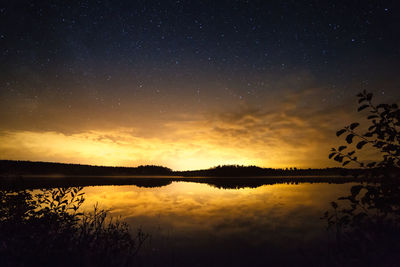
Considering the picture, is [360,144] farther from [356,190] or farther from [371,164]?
[356,190]

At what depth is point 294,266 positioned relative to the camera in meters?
7.48

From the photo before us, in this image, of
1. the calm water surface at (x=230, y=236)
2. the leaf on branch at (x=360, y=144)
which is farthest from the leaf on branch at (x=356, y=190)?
the calm water surface at (x=230, y=236)

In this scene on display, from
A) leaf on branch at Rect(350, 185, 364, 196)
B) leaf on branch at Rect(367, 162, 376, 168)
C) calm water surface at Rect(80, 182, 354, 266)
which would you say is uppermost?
leaf on branch at Rect(367, 162, 376, 168)

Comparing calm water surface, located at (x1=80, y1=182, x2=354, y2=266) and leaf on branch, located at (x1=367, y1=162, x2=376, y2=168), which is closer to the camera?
leaf on branch, located at (x1=367, y1=162, x2=376, y2=168)

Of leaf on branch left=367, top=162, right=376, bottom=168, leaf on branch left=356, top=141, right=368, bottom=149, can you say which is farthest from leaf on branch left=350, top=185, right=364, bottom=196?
leaf on branch left=367, top=162, right=376, bottom=168

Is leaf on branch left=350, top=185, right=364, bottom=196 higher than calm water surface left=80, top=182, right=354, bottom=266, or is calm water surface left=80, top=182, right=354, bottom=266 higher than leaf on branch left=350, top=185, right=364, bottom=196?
leaf on branch left=350, top=185, right=364, bottom=196

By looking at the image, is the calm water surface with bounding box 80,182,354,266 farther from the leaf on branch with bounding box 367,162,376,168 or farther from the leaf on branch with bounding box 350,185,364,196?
the leaf on branch with bounding box 367,162,376,168

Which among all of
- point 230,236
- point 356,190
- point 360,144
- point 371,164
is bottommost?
point 230,236

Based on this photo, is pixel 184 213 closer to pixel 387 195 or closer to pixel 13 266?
pixel 13 266

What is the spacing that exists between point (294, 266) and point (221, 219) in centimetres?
771

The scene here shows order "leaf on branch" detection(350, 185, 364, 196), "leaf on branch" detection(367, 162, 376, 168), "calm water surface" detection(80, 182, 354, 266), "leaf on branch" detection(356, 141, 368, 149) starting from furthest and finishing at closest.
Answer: "calm water surface" detection(80, 182, 354, 266), "leaf on branch" detection(367, 162, 376, 168), "leaf on branch" detection(356, 141, 368, 149), "leaf on branch" detection(350, 185, 364, 196)

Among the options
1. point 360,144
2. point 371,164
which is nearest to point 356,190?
point 360,144

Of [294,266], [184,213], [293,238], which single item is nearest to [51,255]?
[294,266]

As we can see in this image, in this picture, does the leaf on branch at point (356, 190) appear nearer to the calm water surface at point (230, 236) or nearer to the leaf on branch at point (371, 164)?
the leaf on branch at point (371, 164)
